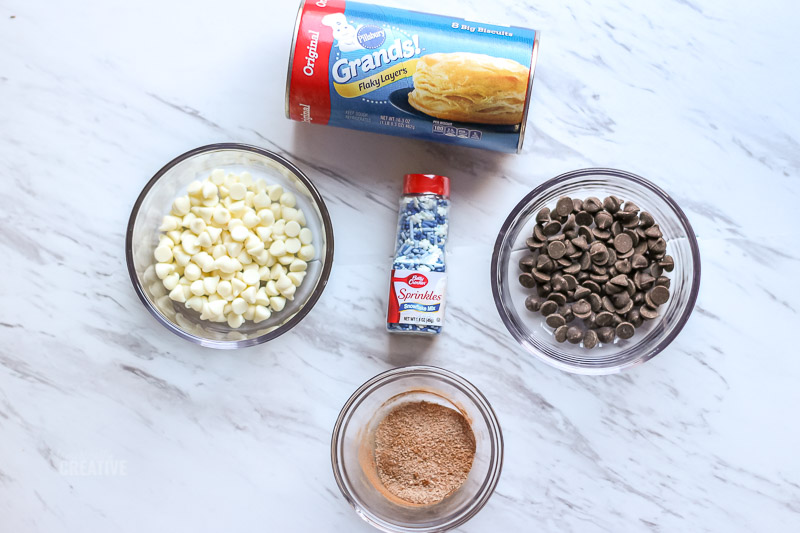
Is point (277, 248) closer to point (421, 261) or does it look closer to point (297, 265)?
point (297, 265)

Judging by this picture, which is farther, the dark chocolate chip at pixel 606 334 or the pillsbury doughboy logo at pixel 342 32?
the dark chocolate chip at pixel 606 334

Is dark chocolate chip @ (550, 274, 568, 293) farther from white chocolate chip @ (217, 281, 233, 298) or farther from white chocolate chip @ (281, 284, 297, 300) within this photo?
white chocolate chip @ (217, 281, 233, 298)

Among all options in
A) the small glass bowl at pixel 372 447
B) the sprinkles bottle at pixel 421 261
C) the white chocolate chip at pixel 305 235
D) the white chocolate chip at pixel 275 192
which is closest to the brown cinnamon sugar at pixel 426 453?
the small glass bowl at pixel 372 447

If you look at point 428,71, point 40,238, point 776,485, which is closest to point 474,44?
point 428,71

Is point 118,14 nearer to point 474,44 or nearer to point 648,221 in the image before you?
point 474,44

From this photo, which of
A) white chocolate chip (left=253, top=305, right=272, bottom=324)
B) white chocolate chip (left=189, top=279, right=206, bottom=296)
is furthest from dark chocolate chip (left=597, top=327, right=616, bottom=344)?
white chocolate chip (left=189, top=279, right=206, bottom=296)

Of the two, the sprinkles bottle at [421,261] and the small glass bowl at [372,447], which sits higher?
the sprinkles bottle at [421,261]

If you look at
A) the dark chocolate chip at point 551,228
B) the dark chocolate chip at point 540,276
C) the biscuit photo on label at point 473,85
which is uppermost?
the biscuit photo on label at point 473,85

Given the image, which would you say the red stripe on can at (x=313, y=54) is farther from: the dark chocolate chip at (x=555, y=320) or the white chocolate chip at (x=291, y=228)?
the dark chocolate chip at (x=555, y=320)
